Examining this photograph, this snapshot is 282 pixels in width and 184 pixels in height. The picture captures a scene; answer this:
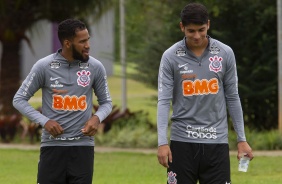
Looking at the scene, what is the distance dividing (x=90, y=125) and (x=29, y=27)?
14442 millimetres

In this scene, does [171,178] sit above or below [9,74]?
below

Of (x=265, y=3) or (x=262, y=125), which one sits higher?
(x=265, y=3)

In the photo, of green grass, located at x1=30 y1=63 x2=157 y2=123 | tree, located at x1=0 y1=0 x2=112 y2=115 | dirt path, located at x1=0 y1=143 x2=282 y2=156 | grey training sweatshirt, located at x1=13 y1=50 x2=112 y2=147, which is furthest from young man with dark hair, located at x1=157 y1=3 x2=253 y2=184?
green grass, located at x1=30 y1=63 x2=157 y2=123

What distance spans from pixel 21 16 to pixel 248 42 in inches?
211

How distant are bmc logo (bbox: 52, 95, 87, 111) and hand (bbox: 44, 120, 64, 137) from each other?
0.17 meters

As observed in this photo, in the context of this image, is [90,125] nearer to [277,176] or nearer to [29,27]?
[277,176]

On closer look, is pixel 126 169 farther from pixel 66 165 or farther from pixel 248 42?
pixel 66 165

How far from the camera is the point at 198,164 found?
22.0 ft

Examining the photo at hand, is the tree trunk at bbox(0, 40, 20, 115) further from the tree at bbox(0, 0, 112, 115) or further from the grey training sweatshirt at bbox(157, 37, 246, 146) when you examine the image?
the grey training sweatshirt at bbox(157, 37, 246, 146)

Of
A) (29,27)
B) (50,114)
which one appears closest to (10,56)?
(29,27)

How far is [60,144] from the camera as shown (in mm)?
7191

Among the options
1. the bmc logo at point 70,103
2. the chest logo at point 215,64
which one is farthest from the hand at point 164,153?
the bmc logo at point 70,103

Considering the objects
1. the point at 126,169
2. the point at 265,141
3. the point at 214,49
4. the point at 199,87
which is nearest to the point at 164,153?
the point at 199,87

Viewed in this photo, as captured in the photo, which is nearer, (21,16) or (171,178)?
(171,178)
